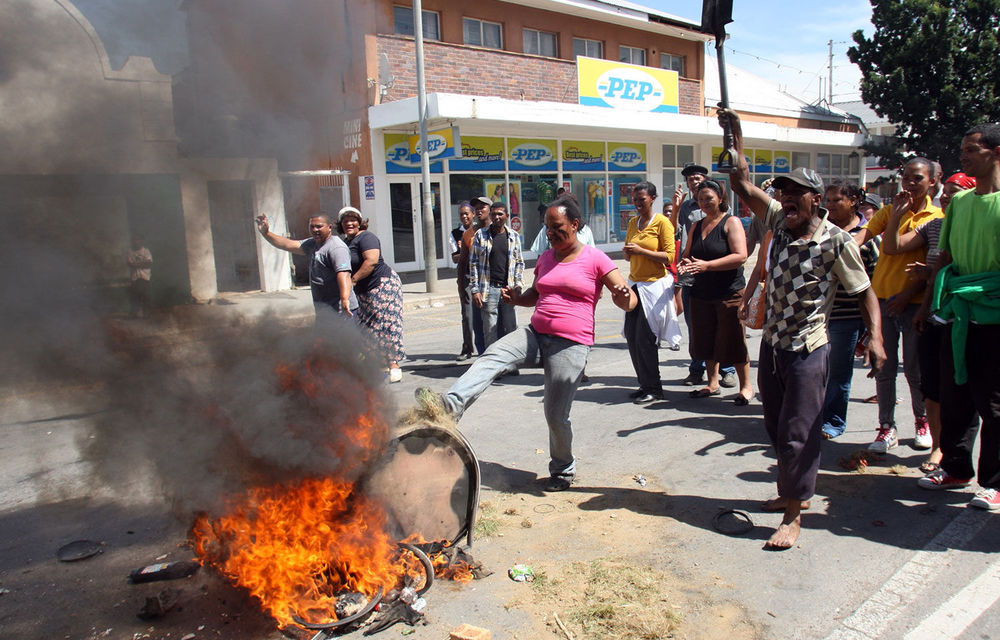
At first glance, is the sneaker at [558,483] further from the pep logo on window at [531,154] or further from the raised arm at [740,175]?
the pep logo on window at [531,154]

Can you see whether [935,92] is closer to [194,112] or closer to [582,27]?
[582,27]

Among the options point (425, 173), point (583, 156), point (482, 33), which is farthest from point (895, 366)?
point (583, 156)

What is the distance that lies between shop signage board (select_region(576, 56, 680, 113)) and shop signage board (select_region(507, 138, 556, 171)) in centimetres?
164

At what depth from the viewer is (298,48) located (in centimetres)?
325

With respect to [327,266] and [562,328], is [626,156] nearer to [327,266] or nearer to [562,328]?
[327,266]

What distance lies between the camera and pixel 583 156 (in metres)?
21.1

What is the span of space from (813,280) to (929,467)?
66.0 inches

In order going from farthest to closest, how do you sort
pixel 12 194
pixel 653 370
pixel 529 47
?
pixel 529 47 → pixel 653 370 → pixel 12 194

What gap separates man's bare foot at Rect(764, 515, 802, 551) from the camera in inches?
135

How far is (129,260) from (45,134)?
23.7 inches

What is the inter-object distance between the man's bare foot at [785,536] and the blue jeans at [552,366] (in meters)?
1.27

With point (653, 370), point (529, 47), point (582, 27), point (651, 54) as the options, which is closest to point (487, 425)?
point (653, 370)

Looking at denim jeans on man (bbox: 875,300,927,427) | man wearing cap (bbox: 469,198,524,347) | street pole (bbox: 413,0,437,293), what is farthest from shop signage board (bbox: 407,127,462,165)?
denim jeans on man (bbox: 875,300,927,427)

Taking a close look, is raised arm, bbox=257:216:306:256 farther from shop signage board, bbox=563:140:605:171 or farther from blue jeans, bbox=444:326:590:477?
shop signage board, bbox=563:140:605:171
